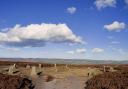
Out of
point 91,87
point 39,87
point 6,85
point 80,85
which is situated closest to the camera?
point 6,85

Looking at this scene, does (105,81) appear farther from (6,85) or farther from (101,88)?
(6,85)

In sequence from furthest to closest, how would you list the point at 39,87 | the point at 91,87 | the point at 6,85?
the point at 39,87
the point at 91,87
the point at 6,85

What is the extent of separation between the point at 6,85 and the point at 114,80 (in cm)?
839

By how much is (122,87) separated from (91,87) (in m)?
2.38

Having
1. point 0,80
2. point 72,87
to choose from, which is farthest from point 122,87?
point 0,80

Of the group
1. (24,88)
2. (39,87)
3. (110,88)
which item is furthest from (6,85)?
(110,88)

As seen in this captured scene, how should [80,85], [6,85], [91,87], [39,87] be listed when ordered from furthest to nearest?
1. [80,85]
2. [39,87]
3. [91,87]
4. [6,85]

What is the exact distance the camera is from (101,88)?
2073cm

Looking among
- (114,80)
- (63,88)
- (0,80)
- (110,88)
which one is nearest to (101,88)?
(110,88)

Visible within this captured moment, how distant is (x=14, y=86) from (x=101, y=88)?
624cm

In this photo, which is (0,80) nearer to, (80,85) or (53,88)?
(53,88)

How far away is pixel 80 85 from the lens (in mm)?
27094

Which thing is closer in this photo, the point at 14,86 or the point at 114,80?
the point at 14,86

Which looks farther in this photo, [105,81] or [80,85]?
[80,85]
